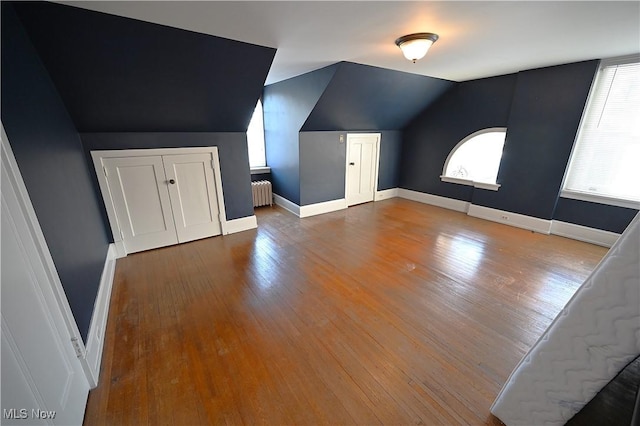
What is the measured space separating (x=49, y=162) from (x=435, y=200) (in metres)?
5.63

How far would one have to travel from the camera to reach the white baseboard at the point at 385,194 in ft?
18.7

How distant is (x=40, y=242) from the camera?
1280mm

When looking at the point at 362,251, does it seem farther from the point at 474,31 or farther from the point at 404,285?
the point at 474,31

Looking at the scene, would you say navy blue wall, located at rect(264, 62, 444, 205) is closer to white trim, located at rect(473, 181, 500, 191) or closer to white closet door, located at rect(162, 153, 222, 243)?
white closet door, located at rect(162, 153, 222, 243)

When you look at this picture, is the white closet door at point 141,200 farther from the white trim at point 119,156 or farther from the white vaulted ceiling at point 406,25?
the white vaulted ceiling at point 406,25

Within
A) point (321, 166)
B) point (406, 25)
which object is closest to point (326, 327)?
point (406, 25)

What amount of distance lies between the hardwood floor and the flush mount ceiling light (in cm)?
223

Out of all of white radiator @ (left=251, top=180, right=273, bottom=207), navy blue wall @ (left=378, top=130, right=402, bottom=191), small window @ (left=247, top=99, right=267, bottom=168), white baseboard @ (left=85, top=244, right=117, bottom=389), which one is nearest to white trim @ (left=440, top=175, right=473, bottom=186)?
navy blue wall @ (left=378, top=130, right=402, bottom=191)

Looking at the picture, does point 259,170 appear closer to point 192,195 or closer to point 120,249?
point 192,195

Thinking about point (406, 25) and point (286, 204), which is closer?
point (406, 25)

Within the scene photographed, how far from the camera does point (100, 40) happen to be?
6.36 ft

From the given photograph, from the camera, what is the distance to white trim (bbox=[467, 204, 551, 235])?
384 centimetres

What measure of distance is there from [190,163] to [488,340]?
12.2 ft

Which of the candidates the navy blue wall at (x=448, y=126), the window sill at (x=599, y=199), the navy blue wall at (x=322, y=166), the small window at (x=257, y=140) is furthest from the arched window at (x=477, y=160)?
the small window at (x=257, y=140)
